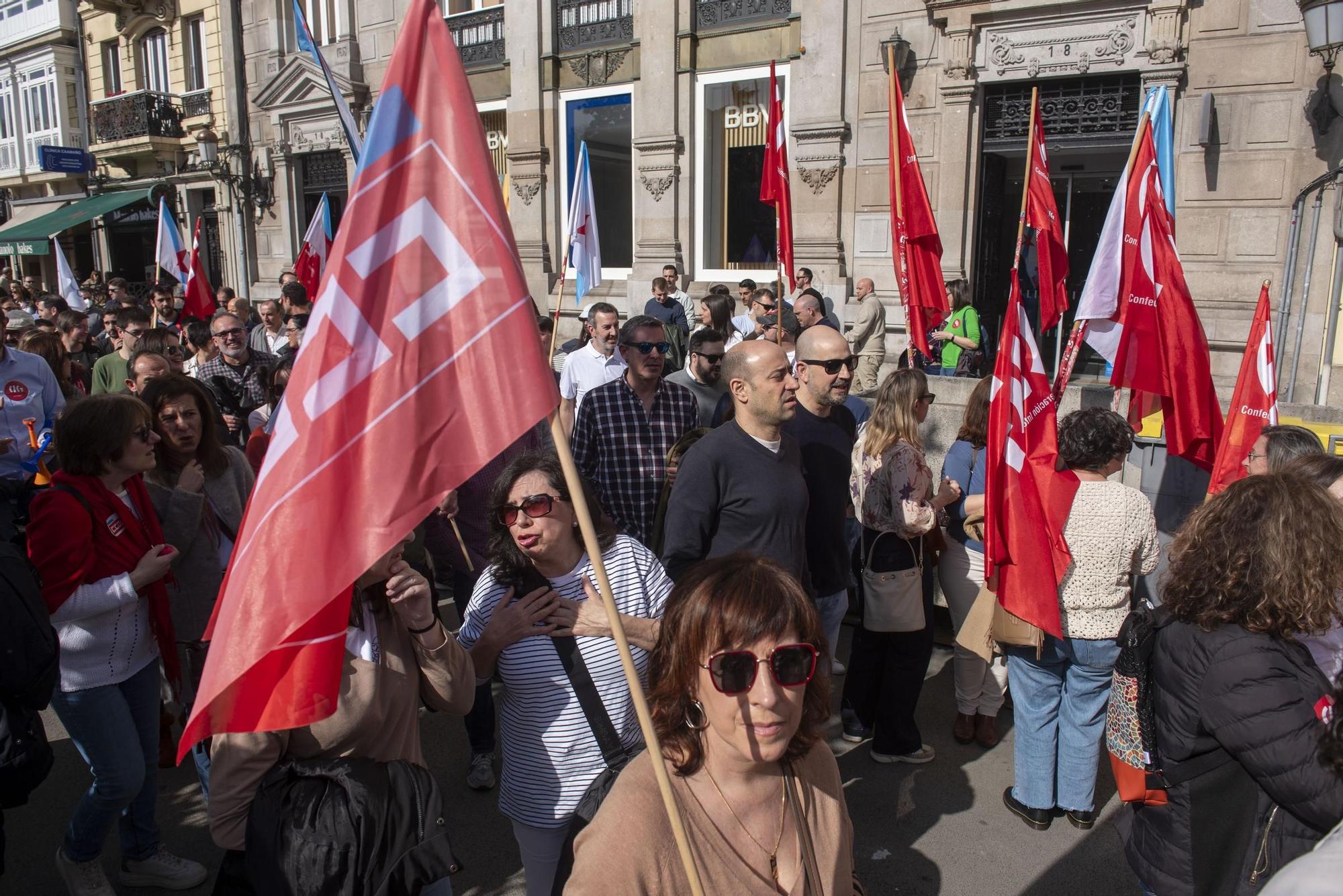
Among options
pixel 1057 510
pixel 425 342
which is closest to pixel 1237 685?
pixel 1057 510

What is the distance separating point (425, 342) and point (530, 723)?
1213 millimetres

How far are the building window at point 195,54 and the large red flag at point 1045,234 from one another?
20306 millimetres

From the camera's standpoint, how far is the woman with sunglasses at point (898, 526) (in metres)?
4.02

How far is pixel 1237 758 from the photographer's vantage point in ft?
7.07

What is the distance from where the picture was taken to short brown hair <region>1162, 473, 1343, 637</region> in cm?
218

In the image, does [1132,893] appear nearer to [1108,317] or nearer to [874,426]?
[874,426]

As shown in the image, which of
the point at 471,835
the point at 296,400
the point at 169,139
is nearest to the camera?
the point at 296,400

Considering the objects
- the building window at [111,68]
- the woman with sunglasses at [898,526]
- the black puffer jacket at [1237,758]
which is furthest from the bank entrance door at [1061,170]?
the building window at [111,68]

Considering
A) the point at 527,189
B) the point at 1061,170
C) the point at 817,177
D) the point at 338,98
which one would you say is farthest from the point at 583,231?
the point at 527,189

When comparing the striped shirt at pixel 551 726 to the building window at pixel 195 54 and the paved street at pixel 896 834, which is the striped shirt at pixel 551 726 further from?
the building window at pixel 195 54

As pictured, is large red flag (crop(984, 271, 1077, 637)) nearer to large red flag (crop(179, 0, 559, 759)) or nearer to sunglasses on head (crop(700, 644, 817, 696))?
sunglasses on head (crop(700, 644, 817, 696))

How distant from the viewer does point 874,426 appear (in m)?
4.14

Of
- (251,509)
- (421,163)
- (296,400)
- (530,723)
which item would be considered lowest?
(530,723)

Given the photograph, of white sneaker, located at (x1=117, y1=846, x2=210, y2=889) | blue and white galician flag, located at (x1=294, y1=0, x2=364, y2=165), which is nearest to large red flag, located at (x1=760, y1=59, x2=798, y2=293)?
blue and white galician flag, located at (x1=294, y1=0, x2=364, y2=165)
